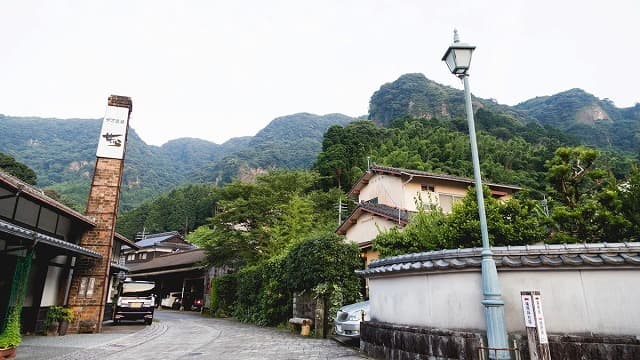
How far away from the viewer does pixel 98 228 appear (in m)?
14.1

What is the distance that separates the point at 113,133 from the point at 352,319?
39.4 ft

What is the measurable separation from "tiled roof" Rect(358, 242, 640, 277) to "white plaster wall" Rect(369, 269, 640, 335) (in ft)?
0.54

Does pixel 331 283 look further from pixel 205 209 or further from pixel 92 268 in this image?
pixel 205 209

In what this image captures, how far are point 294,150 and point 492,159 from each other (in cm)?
5672

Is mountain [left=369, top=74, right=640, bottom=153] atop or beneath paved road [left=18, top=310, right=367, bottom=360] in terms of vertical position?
atop

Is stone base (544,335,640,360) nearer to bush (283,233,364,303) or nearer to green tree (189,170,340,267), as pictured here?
bush (283,233,364,303)

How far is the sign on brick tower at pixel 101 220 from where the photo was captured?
13.2m

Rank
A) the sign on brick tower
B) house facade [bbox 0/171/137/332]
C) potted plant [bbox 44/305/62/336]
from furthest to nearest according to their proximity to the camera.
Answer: the sign on brick tower < potted plant [bbox 44/305/62/336] < house facade [bbox 0/171/137/332]

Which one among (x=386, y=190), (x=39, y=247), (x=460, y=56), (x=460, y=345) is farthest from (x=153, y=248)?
(x=460, y=56)

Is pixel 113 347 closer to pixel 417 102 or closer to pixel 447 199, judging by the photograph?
pixel 447 199

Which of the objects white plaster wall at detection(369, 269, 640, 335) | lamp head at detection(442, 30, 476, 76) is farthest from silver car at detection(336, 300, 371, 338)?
lamp head at detection(442, 30, 476, 76)

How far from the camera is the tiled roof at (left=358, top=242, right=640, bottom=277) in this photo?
5367 millimetres

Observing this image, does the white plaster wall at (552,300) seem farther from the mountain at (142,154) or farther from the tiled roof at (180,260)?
the mountain at (142,154)

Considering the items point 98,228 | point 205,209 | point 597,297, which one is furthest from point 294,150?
point 597,297
